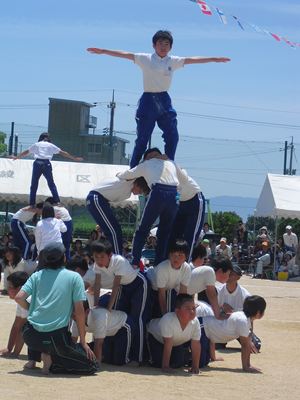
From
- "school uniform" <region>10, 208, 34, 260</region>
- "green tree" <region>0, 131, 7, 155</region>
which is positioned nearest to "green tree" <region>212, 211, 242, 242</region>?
"green tree" <region>0, 131, 7, 155</region>

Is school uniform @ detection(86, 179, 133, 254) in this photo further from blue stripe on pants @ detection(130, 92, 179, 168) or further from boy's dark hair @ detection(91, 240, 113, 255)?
boy's dark hair @ detection(91, 240, 113, 255)

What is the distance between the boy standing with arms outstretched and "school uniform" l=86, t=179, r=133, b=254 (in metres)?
0.47

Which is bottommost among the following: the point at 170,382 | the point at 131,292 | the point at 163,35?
the point at 170,382

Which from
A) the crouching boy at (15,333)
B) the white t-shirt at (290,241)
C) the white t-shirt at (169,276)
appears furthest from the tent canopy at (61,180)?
the crouching boy at (15,333)

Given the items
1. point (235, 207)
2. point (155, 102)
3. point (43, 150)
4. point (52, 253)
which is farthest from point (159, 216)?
point (235, 207)

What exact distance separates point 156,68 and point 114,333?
3153 millimetres

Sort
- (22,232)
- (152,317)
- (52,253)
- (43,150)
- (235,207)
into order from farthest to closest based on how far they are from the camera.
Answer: (235,207) → (43,150) → (22,232) → (152,317) → (52,253)

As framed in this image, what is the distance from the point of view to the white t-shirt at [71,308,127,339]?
10117 millimetres

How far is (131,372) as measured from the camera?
9883mm

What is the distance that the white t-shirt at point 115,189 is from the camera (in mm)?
11039

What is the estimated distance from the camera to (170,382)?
9.29 m

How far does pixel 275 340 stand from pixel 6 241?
509 inches

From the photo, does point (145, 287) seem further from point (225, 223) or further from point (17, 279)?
point (225, 223)

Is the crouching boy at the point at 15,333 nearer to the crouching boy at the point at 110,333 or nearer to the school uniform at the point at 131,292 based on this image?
the crouching boy at the point at 110,333
